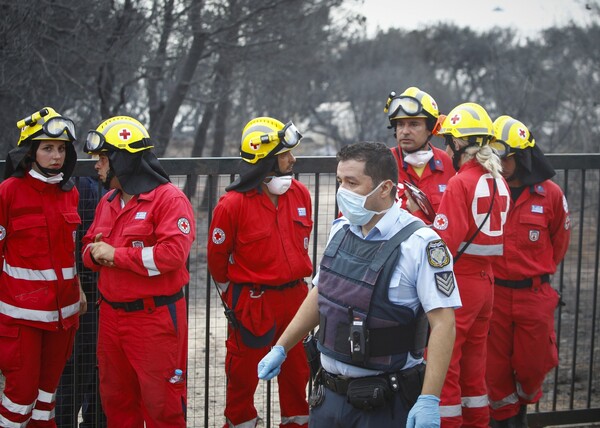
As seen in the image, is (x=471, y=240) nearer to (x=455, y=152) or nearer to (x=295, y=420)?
(x=455, y=152)

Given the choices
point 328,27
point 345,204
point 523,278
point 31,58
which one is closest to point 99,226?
point 345,204

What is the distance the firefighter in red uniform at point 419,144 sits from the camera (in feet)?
18.7

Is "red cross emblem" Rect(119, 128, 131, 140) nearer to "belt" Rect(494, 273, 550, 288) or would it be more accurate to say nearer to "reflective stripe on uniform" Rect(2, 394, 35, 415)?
"reflective stripe on uniform" Rect(2, 394, 35, 415)

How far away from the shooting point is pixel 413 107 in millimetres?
5680

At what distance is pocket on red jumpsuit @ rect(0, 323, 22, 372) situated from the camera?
4762mm

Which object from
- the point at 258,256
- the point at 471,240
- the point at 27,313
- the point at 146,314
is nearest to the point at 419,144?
the point at 471,240

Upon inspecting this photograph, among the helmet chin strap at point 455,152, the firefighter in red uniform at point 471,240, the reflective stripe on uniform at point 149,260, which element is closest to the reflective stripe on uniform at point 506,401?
the firefighter in red uniform at point 471,240

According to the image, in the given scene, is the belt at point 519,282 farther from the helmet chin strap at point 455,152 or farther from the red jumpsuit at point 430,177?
the helmet chin strap at point 455,152

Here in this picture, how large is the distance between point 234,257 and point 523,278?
2.09 metres

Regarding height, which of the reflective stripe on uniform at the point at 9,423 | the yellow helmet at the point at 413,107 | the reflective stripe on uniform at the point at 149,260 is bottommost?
the reflective stripe on uniform at the point at 9,423

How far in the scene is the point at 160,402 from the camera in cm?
466

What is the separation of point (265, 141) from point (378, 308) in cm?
190

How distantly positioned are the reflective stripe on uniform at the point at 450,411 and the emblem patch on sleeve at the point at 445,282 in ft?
6.12

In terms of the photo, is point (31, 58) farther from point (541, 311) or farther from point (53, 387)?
point (541, 311)
